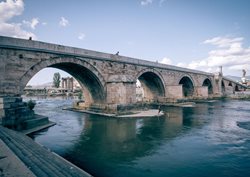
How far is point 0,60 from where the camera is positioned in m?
15.4

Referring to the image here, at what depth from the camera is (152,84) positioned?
1534 inches

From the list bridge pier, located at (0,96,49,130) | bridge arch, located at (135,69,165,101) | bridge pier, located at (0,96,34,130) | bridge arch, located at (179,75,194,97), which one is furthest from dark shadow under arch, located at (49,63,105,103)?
bridge arch, located at (179,75,194,97)

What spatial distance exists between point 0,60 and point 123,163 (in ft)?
44.9

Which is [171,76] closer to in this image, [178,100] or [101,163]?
[178,100]

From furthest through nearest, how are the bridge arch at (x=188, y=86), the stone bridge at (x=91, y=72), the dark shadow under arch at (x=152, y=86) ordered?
the bridge arch at (x=188, y=86), the dark shadow under arch at (x=152, y=86), the stone bridge at (x=91, y=72)

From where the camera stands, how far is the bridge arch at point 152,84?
35819 mm

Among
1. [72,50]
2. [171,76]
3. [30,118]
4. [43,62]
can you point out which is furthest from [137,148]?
[171,76]

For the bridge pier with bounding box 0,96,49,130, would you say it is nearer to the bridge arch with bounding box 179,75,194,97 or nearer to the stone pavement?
the stone pavement

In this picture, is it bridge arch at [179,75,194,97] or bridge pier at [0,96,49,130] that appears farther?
bridge arch at [179,75,194,97]

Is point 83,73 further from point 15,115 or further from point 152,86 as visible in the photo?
point 152,86

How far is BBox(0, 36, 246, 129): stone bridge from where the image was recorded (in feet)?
51.7

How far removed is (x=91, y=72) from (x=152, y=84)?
61.2 feet

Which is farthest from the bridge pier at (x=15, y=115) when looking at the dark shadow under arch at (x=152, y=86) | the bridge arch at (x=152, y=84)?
the dark shadow under arch at (x=152, y=86)

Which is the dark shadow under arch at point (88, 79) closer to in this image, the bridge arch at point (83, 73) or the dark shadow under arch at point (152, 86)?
the bridge arch at point (83, 73)
